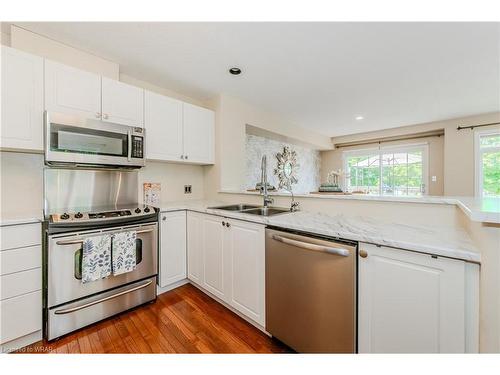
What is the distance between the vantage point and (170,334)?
155cm

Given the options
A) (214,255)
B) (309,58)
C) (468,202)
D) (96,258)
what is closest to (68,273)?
(96,258)

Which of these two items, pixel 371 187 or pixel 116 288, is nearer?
pixel 116 288

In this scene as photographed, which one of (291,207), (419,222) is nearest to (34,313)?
(291,207)

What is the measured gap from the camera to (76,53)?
6.12 feet

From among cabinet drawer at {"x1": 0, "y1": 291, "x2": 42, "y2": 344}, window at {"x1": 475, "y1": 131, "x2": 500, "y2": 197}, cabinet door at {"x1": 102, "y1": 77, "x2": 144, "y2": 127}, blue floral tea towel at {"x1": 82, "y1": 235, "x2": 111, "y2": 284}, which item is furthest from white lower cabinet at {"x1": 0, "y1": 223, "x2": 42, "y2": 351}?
window at {"x1": 475, "y1": 131, "x2": 500, "y2": 197}

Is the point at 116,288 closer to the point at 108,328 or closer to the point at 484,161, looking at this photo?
the point at 108,328

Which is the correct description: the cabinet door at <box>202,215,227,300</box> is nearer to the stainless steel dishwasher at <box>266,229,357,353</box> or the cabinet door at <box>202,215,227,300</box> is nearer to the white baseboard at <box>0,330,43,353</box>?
the stainless steel dishwasher at <box>266,229,357,353</box>

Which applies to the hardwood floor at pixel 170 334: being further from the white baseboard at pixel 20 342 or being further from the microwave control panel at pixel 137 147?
the microwave control panel at pixel 137 147

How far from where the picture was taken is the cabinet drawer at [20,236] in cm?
133

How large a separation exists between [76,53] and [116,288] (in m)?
2.10

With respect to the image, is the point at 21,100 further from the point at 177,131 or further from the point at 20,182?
the point at 177,131

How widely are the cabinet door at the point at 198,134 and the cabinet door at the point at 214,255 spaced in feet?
3.04

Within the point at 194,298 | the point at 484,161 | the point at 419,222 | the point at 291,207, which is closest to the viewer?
the point at 419,222
